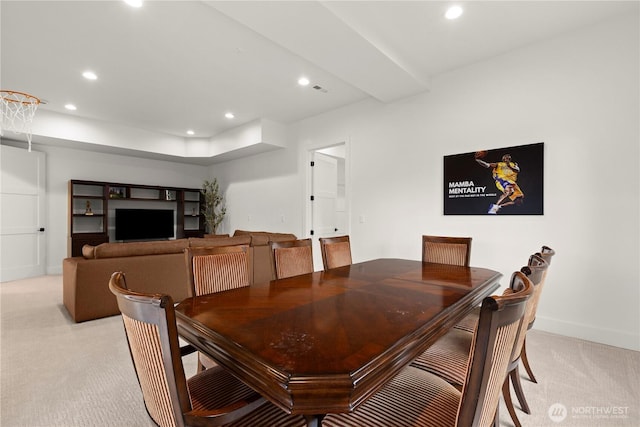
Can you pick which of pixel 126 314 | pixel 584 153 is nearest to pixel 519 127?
pixel 584 153

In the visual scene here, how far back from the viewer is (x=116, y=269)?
3.29 meters

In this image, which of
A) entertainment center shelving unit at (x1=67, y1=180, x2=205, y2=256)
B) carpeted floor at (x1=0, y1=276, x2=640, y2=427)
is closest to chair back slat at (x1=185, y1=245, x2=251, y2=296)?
carpeted floor at (x1=0, y1=276, x2=640, y2=427)

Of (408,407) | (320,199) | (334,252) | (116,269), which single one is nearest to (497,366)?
(408,407)

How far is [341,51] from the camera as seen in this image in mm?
2848

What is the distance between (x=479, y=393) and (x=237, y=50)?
3.47 metres

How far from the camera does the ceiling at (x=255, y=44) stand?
250 centimetres

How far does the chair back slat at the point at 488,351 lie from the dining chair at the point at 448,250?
6.34 ft

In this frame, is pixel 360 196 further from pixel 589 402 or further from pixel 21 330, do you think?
pixel 21 330

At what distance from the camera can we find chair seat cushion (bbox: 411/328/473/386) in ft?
4.26

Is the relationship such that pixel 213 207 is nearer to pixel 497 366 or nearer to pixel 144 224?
pixel 144 224

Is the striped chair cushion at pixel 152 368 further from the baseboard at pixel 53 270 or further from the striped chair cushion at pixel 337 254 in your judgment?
the baseboard at pixel 53 270

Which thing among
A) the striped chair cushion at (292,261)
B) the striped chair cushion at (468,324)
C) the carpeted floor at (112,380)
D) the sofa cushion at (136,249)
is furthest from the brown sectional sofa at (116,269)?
the striped chair cushion at (468,324)

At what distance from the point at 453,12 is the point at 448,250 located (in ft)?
6.67

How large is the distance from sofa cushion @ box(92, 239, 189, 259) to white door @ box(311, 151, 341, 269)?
2.22m
